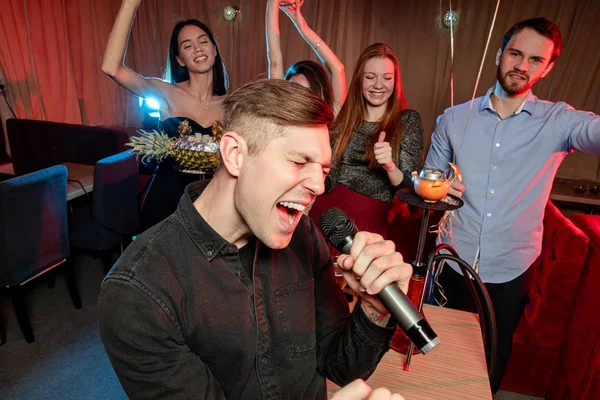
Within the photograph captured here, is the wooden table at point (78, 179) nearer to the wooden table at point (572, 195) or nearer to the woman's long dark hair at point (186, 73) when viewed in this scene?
the woman's long dark hair at point (186, 73)

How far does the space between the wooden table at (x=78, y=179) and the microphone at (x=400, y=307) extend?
8.18 ft

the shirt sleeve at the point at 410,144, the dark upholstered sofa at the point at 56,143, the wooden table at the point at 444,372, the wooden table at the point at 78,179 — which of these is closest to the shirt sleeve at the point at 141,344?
the wooden table at the point at 444,372

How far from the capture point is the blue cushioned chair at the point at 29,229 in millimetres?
2195

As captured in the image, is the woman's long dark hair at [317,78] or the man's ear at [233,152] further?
the woman's long dark hair at [317,78]

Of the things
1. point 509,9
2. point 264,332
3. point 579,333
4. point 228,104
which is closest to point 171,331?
point 264,332

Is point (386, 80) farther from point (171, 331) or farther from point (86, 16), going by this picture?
point (86, 16)

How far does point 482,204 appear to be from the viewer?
1.78 metres

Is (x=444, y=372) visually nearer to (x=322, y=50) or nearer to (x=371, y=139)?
(x=371, y=139)

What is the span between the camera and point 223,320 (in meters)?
0.90

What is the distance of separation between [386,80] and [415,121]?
270 millimetres

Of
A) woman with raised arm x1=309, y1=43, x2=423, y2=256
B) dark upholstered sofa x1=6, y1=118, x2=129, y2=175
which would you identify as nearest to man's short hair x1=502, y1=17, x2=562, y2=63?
woman with raised arm x1=309, y1=43, x2=423, y2=256

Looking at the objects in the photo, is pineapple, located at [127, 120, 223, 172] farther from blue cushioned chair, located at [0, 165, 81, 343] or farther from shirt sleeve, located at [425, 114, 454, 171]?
shirt sleeve, located at [425, 114, 454, 171]

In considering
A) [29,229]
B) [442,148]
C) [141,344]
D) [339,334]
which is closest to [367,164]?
[442,148]

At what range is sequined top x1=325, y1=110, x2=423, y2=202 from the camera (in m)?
2.09
